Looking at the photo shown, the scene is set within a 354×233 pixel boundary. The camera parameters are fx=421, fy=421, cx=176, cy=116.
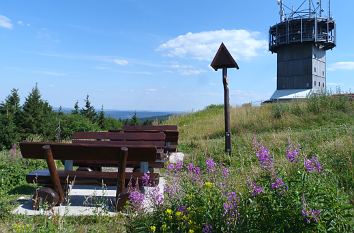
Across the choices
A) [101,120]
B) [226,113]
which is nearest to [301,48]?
[101,120]

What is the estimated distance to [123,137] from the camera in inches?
373

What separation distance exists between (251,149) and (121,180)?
5.30m

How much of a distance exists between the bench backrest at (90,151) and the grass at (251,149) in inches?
33.5

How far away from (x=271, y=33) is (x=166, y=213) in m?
52.2

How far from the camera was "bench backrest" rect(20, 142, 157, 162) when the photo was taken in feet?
18.9

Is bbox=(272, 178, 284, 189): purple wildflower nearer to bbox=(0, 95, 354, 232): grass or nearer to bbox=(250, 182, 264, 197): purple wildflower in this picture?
bbox=(250, 182, 264, 197): purple wildflower

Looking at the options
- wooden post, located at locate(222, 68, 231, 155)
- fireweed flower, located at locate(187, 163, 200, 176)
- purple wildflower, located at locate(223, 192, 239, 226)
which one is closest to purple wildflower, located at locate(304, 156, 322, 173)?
purple wildflower, located at locate(223, 192, 239, 226)

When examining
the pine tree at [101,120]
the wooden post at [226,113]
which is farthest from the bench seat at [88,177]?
the pine tree at [101,120]

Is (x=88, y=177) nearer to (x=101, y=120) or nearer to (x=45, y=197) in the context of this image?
(x=45, y=197)

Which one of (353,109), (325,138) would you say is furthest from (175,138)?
(353,109)

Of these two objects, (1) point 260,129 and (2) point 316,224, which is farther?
(1) point 260,129

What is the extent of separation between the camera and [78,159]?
6.01m

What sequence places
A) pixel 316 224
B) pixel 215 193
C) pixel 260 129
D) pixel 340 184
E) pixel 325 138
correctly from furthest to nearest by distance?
pixel 260 129 → pixel 325 138 → pixel 340 184 → pixel 215 193 → pixel 316 224

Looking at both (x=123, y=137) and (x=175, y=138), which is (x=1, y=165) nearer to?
(x=123, y=137)
